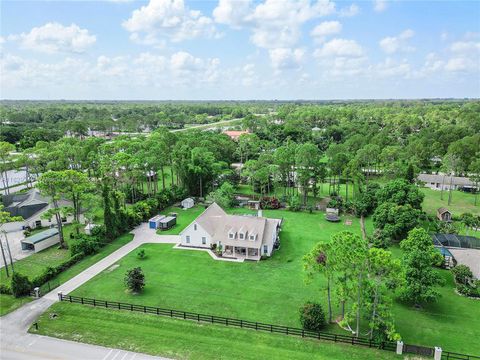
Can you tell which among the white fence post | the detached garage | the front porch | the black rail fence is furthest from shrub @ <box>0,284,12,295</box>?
the white fence post

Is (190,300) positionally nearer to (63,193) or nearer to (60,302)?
(60,302)

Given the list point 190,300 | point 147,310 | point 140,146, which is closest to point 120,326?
point 147,310

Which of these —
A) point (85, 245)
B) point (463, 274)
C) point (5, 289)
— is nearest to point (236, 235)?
point (85, 245)

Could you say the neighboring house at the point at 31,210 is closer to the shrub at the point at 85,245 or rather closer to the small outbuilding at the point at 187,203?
the shrub at the point at 85,245

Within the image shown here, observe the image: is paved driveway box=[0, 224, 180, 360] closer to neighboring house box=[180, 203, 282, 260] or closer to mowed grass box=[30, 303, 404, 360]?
mowed grass box=[30, 303, 404, 360]

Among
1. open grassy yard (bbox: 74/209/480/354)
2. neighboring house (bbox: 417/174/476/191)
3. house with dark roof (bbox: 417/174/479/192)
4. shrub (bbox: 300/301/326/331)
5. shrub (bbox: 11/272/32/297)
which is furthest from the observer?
neighboring house (bbox: 417/174/476/191)

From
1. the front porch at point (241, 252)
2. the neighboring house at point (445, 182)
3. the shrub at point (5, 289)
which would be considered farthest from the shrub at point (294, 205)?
the shrub at point (5, 289)
